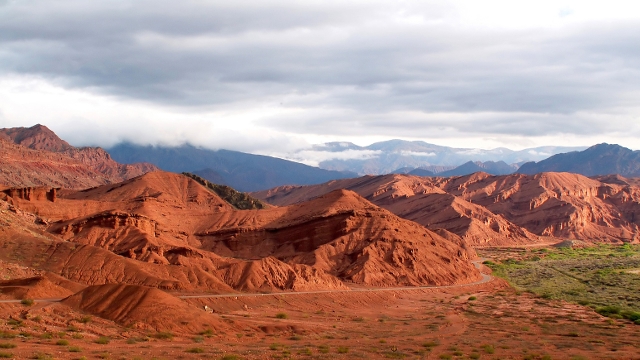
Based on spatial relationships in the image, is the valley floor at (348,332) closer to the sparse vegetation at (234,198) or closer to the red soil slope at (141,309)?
the red soil slope at (141,309)

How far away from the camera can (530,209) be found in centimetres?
17925

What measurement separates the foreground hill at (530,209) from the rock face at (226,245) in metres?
40.4

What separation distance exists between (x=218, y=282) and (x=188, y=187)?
70.8 metres

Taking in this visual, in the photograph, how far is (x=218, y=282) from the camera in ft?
200

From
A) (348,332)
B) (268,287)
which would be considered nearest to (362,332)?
(348,332)

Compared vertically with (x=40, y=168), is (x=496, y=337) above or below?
below

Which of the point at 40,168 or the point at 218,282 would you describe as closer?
the point at 218,282

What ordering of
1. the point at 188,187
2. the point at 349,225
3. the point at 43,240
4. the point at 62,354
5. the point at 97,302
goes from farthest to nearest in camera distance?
the point at 188,187
the point at 349,225
the point at 43,240
the point at 97,302
the point at 62,354

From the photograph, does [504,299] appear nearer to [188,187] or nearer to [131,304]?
[131,304]

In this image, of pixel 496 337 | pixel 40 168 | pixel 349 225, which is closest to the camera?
pixel 496 337

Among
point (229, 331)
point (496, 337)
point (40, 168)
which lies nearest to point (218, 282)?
point (229, 331)

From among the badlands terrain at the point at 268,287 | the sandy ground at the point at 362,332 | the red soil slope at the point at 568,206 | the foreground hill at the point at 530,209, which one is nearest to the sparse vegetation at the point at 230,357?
the sandy ground at the point at 362,332

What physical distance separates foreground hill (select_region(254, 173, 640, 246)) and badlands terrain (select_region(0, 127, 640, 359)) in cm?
1532

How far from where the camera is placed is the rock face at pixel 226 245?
60031 mm
